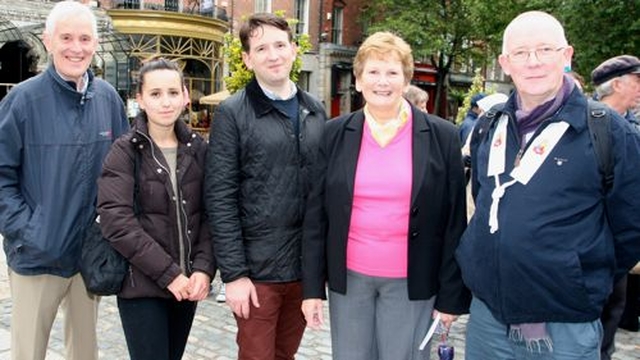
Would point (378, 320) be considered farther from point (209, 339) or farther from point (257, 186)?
point (209, 339)

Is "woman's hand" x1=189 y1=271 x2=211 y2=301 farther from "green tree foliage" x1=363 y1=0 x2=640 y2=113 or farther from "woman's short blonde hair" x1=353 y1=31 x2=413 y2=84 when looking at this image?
"green tree foliage" x1=363 y1=0 x2=640 y2=113

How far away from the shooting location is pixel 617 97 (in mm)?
4379

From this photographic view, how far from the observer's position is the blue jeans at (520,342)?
243 cm

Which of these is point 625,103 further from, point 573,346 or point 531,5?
point 531,5

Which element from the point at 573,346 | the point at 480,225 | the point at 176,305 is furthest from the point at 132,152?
the point at 573,346

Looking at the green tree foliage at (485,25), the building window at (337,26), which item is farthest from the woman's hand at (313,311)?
the building window at (337,26)

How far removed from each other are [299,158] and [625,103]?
270 centimetres

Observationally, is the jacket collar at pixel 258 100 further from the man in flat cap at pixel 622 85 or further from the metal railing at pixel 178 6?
the metal railing at pixel 178 6

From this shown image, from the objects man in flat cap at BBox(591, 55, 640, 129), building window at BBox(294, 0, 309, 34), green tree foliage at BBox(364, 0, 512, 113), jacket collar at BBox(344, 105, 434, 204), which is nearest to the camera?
jacket collar at BBox(344, 105, 434, 204)

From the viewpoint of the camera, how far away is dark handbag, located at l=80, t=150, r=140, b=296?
2.97 m

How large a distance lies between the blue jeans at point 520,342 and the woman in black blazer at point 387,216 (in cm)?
18

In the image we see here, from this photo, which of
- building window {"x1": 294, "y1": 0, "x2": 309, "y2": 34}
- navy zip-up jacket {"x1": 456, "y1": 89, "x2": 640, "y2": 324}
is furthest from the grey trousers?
building window {"x1": 294, "y1": 0, "x2": 309, "y2": 34}

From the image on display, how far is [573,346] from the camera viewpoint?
7.97ft

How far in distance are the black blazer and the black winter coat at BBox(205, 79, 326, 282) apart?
0.48ft
